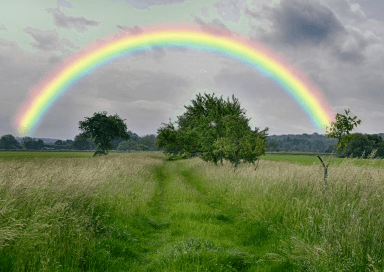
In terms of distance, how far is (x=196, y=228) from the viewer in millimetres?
8258

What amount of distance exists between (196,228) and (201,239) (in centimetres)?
161

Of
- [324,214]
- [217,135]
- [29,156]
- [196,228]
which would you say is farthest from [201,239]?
[29,156]

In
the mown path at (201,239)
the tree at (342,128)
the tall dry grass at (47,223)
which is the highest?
the tree at (342,128)

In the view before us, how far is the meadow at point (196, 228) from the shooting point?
4.90 m

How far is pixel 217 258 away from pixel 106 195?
19.7 ft

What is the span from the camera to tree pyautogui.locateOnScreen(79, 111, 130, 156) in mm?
55625

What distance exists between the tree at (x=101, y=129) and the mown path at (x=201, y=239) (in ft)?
152

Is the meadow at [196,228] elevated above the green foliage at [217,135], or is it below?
below

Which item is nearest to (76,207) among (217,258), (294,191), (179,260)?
(179,260)

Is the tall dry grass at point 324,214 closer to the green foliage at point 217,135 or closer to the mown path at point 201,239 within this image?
the mown path at point 201,239

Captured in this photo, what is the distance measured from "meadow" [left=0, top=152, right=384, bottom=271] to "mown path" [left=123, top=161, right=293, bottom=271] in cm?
3

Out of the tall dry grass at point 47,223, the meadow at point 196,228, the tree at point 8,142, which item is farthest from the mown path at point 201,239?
the tree at point 8,142

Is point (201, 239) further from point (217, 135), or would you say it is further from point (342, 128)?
point (217, 135)

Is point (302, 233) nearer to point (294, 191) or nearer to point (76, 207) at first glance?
point (294, 191)
